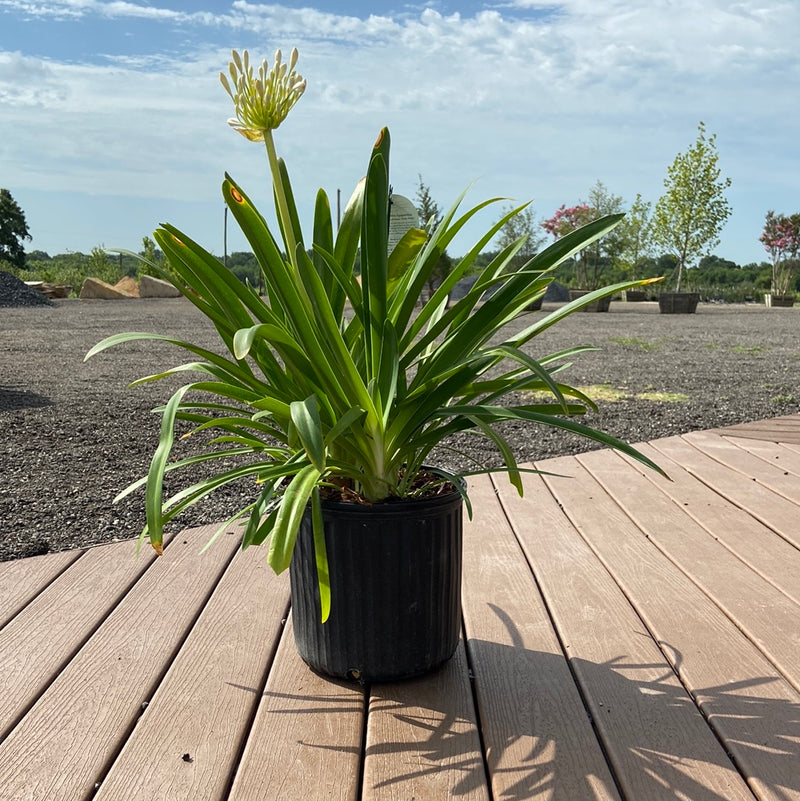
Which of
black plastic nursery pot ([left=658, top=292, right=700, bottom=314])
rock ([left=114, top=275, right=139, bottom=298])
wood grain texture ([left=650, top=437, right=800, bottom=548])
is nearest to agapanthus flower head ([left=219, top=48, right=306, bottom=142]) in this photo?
wood grain texture ([left=650, top=437, right=800, bottom=548])

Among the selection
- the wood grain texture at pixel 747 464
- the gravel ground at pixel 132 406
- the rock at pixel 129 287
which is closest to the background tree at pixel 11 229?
the rock at pixel 129 287

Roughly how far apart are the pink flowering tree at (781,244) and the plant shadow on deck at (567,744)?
66.8 feet

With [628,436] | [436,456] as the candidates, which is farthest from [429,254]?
[628,436]

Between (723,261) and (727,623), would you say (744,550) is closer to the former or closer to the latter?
(727,623)

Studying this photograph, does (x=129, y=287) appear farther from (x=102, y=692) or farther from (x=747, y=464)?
(x=102, y=692)

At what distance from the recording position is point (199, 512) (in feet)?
8.76

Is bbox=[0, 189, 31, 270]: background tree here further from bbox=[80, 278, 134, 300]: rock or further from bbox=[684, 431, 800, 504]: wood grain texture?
bbox=[684, 431, 800, 504]: wood grain texture

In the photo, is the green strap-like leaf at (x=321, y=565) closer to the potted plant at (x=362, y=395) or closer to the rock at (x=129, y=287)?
the potted plant at (x=362, y=395)

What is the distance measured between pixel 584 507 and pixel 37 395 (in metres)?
3.45

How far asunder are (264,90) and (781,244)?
20784 millimetres

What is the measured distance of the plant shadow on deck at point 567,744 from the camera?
125 cm

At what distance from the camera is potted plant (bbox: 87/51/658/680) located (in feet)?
4.55

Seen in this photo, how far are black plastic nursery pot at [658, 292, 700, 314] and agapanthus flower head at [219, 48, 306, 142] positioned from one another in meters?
15.4

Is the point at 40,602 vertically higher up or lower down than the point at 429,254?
lower down
